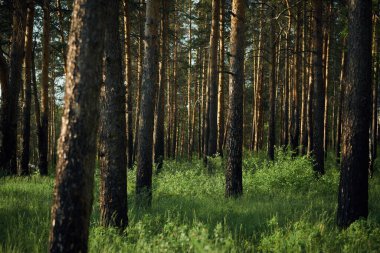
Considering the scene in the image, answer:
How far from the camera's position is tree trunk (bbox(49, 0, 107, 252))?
10.8 feet

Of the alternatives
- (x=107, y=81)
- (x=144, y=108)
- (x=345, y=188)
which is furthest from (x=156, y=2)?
(x=345, y=188)

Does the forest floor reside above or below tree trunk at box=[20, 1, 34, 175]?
below

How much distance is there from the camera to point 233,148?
368 inches

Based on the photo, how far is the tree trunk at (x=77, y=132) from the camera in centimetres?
330

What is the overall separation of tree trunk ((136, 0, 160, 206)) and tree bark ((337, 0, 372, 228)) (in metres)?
4.31

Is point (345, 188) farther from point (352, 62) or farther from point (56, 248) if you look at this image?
A: point (56, 248)

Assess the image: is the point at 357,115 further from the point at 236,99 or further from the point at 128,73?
the point at 128,73

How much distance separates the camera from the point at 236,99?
30.0ft

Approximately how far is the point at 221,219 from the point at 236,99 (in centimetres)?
354

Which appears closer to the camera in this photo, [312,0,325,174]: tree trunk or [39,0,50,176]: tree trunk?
[312,0,325,174]: tree trunk

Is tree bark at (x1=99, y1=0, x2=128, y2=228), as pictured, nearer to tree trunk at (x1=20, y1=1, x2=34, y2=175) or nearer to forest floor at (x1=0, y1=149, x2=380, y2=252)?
forest floor at (x1=0, y1=149, x2=380, y2=252)

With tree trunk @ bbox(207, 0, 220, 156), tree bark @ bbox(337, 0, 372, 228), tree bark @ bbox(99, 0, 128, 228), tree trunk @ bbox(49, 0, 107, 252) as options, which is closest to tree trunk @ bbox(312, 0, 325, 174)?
tree trunk @ bbox(207, 0, 220, 156)

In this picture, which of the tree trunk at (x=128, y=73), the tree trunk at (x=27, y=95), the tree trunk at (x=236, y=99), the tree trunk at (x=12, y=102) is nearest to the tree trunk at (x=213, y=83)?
the tree trunk at (x=128, y=73)

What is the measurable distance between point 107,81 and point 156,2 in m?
3.88
